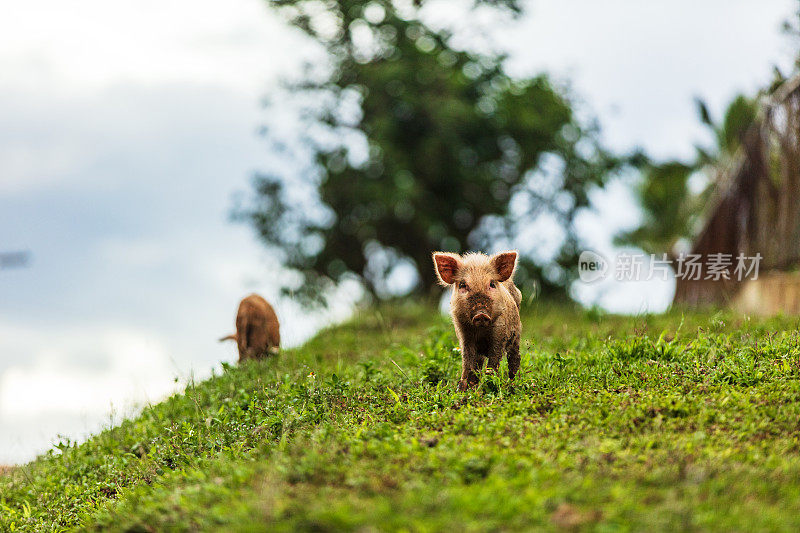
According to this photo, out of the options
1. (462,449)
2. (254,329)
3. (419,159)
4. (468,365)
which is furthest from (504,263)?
(419,159)

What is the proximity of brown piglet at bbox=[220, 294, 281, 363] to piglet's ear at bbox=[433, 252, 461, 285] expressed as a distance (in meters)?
4.56

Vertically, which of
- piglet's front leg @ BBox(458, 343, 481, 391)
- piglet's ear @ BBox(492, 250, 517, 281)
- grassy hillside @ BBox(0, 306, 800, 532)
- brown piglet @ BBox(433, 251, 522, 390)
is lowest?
grassy hillside @ BBox(0, 306, 800, 532)

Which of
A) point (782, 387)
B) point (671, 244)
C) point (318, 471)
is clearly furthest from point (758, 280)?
point (671, 244)

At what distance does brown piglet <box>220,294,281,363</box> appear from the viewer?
11.7 meters

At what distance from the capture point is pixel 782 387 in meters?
7.33

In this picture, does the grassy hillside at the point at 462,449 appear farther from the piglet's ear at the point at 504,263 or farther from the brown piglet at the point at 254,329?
the piglet's ear at the point at 504,263

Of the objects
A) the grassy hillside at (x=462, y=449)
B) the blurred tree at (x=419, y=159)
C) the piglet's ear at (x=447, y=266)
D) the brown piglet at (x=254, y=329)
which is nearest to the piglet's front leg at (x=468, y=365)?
the grassy hillside at (x=462, y=449)

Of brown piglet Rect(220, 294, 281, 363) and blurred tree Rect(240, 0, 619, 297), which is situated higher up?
blurred tree Rect(240, 0, 619, 297)

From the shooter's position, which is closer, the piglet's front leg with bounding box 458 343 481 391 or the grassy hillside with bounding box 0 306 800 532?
the grassy hillside with bounding box 0 306 800 532

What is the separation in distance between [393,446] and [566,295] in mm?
16499

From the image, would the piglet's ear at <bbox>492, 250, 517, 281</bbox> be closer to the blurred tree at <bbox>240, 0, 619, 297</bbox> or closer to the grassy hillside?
the grassy hillside

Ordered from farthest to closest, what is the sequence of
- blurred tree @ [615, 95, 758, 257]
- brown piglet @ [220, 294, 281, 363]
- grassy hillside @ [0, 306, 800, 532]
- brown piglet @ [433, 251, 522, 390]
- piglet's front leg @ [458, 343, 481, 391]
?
blurred tree @ [615, 95, 758, 257] → brown piglet @ [220, 294, 281, 363] → piglet's front leg @ [458, 343, 481, 391] → brown piglet @ [433, 251, 522, 390] → grassy hillside @ [0, 306, 800, 532]

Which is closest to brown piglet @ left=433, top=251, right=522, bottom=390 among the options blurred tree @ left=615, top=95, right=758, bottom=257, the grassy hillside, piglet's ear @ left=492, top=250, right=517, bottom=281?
piglet's ear @ left=492, top=250, right=517, bottom=281

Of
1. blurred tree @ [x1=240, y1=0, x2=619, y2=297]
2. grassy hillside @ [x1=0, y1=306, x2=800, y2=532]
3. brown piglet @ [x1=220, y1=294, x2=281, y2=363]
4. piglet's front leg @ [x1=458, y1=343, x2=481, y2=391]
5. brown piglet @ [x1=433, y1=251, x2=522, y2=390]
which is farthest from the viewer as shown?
blurred tree @ [x1=240, y1=0, x2=619, y2=297]
